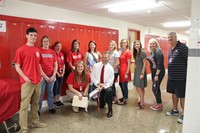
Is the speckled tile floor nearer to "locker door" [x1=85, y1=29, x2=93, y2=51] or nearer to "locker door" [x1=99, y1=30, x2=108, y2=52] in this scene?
"locker door" [x1=85, y1=29, x2=93, y2=51]

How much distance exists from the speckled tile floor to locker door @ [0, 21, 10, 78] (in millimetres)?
826

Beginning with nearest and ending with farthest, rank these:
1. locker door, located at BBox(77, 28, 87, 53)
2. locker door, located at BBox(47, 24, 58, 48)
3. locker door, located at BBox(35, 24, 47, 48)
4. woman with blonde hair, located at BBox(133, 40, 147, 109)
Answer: woman with blonde hair, located at BBox(133, 40, 147, 109)
locker door, located at BBox(35, 24, 47, 48)
locker door, located at BBox(47, 24, 58, 48)
locker door, located at BBox(77, 28, 87, 53)

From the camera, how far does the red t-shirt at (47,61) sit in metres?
3.06

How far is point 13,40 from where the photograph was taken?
3.22 meters

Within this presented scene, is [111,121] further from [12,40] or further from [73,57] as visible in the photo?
[12,40]

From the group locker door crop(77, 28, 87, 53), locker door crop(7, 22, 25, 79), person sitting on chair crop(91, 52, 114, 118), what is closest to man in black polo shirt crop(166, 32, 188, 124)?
person sitting on chair crop(91, 52, 114, 118)

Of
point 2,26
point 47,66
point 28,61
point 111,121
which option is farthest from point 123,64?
point 2,26

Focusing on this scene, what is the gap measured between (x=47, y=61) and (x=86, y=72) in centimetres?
80

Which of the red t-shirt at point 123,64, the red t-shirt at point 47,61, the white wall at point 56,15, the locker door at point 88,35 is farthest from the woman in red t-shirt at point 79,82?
the white wall at point 56,15

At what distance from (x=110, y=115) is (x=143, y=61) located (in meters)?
1.24

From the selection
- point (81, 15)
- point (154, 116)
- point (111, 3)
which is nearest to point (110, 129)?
point (154, 116)

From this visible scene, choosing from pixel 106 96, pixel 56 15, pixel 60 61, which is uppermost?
pixel 56 15

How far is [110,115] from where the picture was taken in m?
3.16

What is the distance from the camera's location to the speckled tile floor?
8.70 ft
